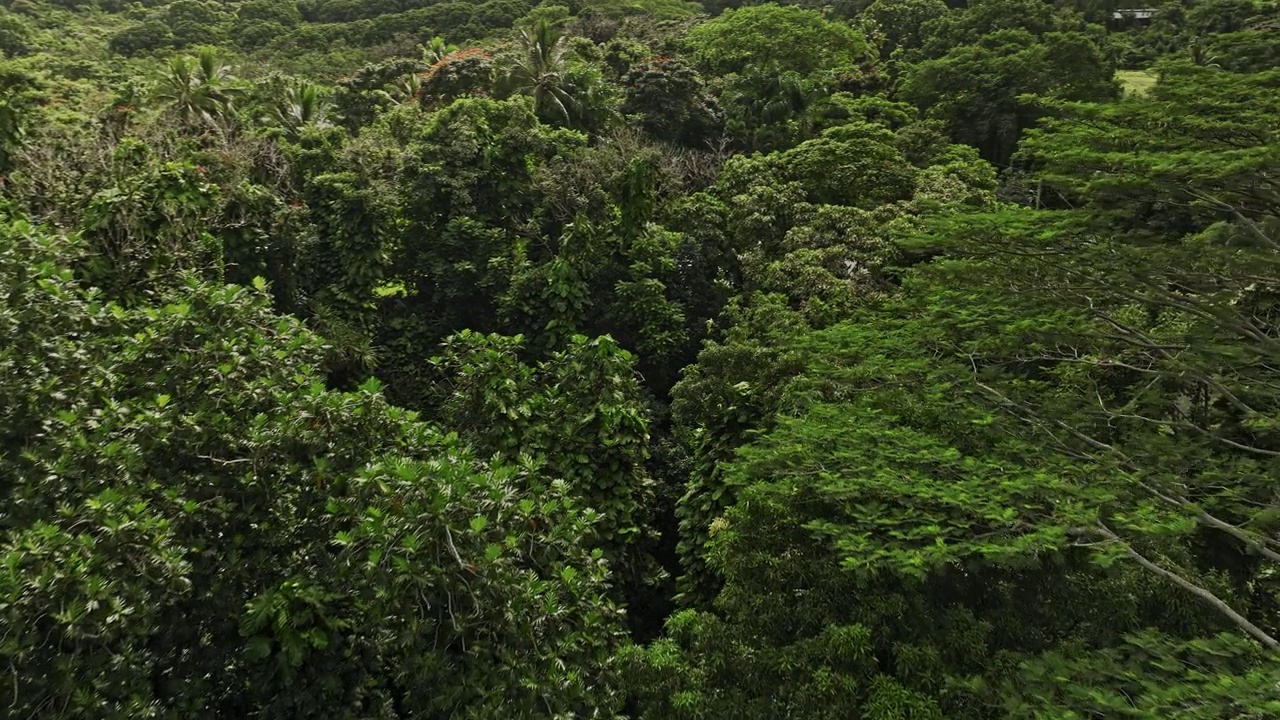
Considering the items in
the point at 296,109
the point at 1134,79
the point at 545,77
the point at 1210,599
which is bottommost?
the point at 1134,79

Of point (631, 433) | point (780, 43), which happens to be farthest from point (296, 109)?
point (780, 43)

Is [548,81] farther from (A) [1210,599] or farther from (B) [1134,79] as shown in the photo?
(B) [1134,79]

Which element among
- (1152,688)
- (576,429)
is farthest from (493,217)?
(1152,688)

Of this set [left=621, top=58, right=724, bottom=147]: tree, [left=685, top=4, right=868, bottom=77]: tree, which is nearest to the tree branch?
[left=621, top=58, right=724, bottom=147]: tree

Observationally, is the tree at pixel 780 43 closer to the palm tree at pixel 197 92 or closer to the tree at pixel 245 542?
the palm tree at pixel 197 92

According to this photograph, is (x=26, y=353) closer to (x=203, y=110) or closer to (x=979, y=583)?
(x=979, y=583)

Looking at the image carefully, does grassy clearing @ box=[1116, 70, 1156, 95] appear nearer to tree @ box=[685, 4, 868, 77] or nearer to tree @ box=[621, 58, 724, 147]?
tree @ box=[685, 4, 868, 77]
